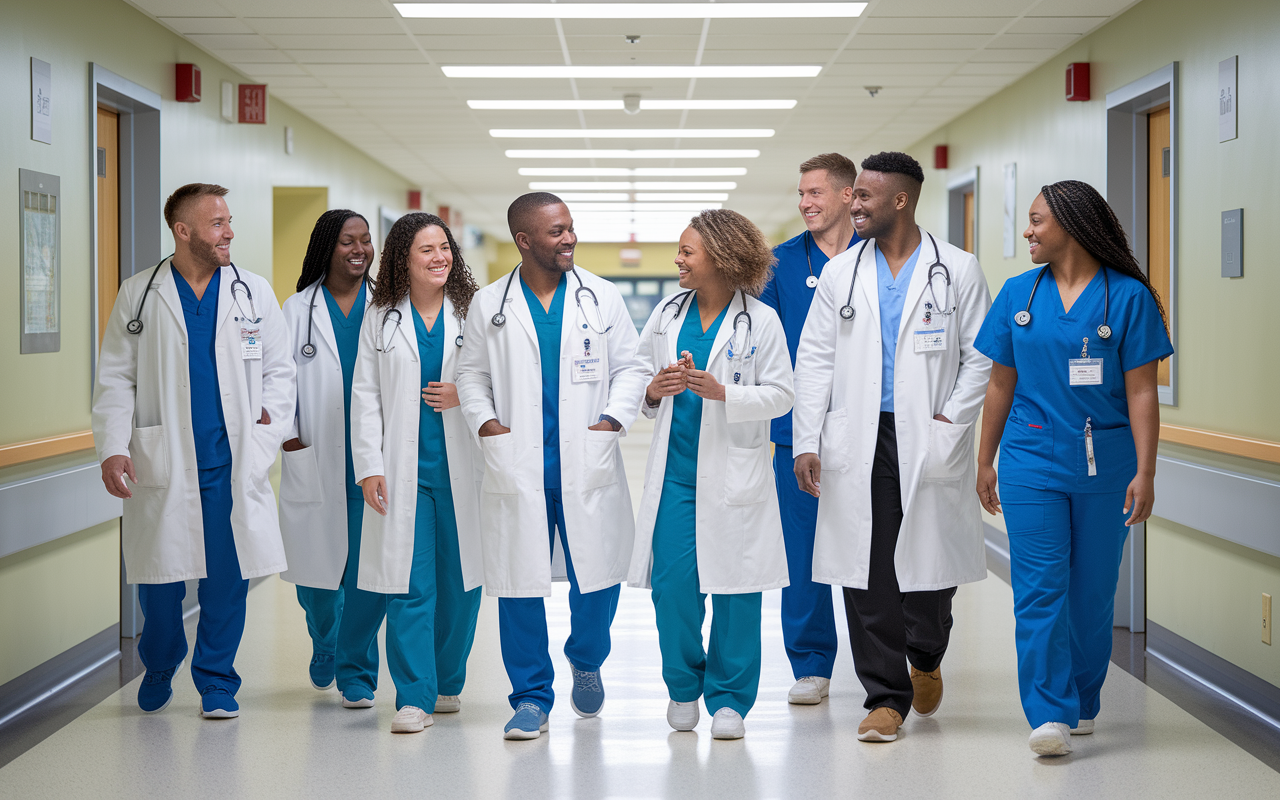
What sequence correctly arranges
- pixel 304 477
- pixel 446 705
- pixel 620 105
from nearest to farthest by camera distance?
pixel 446 705 < pixel 304 477 < pixel 620 105

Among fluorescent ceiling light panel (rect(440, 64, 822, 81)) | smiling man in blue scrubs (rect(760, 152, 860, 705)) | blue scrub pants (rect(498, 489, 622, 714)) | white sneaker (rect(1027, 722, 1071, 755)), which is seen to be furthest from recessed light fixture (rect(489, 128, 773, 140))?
white sneaker (rect(1027, 722, 1071, 755))

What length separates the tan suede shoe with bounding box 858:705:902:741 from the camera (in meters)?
3.16

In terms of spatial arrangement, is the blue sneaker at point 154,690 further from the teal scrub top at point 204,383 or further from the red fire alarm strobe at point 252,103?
the red fire alarm strobe at point 252,103

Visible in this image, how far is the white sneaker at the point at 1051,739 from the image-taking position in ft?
9.76

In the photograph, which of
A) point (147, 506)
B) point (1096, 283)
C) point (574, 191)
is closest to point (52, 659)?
point (147, 506)

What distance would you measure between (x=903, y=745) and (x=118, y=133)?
13.4 ft

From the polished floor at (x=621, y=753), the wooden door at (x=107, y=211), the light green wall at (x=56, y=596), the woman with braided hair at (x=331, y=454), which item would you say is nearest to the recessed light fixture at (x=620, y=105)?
the wooden door at (x=107, y=211)

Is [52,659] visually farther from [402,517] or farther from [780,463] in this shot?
[780,463]

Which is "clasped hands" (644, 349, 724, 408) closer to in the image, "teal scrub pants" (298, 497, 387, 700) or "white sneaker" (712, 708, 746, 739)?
"white sneaker" (712, 708, 746, 739)

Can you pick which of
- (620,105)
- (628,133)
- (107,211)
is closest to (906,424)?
(107,211)

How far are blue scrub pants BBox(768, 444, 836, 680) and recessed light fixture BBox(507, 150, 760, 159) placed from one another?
615 centimetres

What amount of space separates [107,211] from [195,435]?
1.86 meters

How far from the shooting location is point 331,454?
3.60 m

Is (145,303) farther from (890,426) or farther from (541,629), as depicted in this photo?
(890,426)
